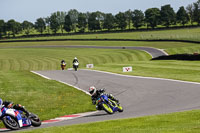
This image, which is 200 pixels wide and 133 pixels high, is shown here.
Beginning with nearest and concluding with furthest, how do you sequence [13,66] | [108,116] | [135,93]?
1. [108,116]
2. [135,93]
3. [13,66]

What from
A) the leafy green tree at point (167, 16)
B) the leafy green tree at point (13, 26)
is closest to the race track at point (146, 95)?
the leafy green tree at point (167, 16)

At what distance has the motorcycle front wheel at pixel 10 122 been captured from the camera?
10.3m

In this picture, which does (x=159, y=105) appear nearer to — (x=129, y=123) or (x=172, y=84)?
(x=129, y=123)

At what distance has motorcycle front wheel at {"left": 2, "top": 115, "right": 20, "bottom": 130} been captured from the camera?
10.3 meters

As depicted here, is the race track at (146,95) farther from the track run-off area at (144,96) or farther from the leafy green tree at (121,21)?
the leafy green tree at (121,21)

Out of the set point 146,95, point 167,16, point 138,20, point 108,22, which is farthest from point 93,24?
point 146,95

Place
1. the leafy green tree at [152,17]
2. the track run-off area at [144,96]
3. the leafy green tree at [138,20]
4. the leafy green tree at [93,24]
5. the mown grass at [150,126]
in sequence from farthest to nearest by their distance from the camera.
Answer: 1. the leafy green tree at [93,24]
2. the leafy green tree at [138,20]
3. the leafy green tree at [152,17]
4. the track run-off area at [144,96]
5. the mown grass at [150,126]

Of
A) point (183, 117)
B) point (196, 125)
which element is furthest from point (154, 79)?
point (196, 125)

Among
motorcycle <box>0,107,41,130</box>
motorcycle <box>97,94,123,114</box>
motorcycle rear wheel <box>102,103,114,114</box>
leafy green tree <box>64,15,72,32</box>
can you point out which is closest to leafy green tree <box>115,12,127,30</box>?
leafy green tree <box>64,15,72,32</box>

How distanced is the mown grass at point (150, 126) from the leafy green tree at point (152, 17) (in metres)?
142

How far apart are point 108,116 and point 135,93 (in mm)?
5118

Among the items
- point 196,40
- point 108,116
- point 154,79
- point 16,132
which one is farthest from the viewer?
point 196,40

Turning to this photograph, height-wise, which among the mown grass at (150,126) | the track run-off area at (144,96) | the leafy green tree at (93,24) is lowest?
the track run-off area at (144,96)

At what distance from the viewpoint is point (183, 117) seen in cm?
1039
